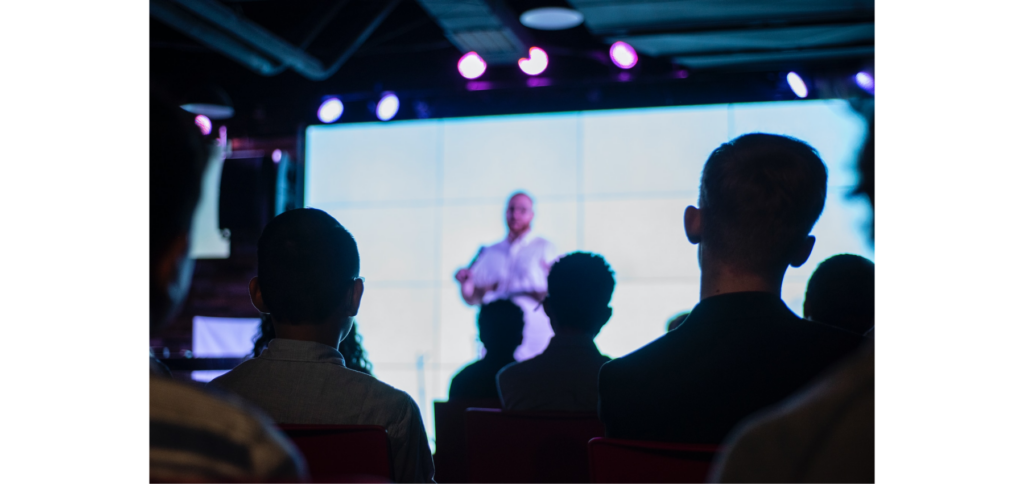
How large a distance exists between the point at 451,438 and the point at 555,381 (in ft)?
1.15

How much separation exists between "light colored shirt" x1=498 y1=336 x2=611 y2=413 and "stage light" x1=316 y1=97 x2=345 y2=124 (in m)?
4.31

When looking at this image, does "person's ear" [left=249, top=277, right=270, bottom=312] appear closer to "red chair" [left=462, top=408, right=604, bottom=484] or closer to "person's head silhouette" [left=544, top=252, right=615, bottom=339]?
"red chair" [left=462, top=408, right=604, bottom=484]

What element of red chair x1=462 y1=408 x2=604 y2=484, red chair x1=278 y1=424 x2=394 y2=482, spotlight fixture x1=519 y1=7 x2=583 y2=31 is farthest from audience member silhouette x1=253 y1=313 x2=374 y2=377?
spotlight fixture x1=519 y1=7 x2=583 y2=31

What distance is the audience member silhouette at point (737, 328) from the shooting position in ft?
3.96

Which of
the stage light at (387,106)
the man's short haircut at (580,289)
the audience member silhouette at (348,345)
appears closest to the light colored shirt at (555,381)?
the man's short haircut at (580,289)

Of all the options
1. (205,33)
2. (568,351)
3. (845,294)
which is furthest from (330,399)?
(205,33)

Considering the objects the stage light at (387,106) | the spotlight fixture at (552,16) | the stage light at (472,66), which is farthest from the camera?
the stage light at (387,106)

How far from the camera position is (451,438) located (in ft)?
7.56

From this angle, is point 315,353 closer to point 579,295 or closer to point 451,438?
point 451,438

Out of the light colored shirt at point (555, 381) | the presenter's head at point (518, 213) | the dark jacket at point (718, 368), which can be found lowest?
the light colored shirt at point (555, 381)

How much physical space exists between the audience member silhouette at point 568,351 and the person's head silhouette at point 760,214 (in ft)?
3.18

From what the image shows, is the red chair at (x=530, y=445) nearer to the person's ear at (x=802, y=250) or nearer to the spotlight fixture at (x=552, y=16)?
the person's ear at (x=802, y=250)

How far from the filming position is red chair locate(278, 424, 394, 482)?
3.97ft
